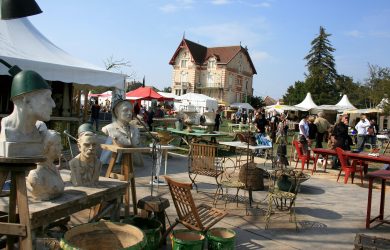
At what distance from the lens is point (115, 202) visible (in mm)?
4059

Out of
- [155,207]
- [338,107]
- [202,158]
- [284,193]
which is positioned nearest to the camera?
[155,207]

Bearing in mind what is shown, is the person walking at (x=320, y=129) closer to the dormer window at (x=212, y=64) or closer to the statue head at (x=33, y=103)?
the statue head at (x=33, y=103)

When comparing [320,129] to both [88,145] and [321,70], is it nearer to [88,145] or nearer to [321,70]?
[88,145]

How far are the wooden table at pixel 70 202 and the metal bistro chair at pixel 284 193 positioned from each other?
2581mm

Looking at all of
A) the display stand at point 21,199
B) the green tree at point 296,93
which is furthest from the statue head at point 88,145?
the green tree at point 296,93

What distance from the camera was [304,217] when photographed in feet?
20.5

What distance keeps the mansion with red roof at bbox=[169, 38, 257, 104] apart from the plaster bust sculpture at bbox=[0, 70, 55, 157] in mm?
54503

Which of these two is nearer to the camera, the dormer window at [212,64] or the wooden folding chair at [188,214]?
the wooden folding chair at [188,214]

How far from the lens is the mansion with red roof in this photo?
5781 cm

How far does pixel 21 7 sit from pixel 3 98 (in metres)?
8.76

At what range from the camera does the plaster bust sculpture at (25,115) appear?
105 inches

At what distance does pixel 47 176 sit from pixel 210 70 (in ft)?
185

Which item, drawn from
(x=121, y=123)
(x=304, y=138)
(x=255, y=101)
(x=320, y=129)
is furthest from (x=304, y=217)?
(x=255, y=101)

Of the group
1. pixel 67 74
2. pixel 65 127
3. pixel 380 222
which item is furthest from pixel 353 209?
pixel 65 127
